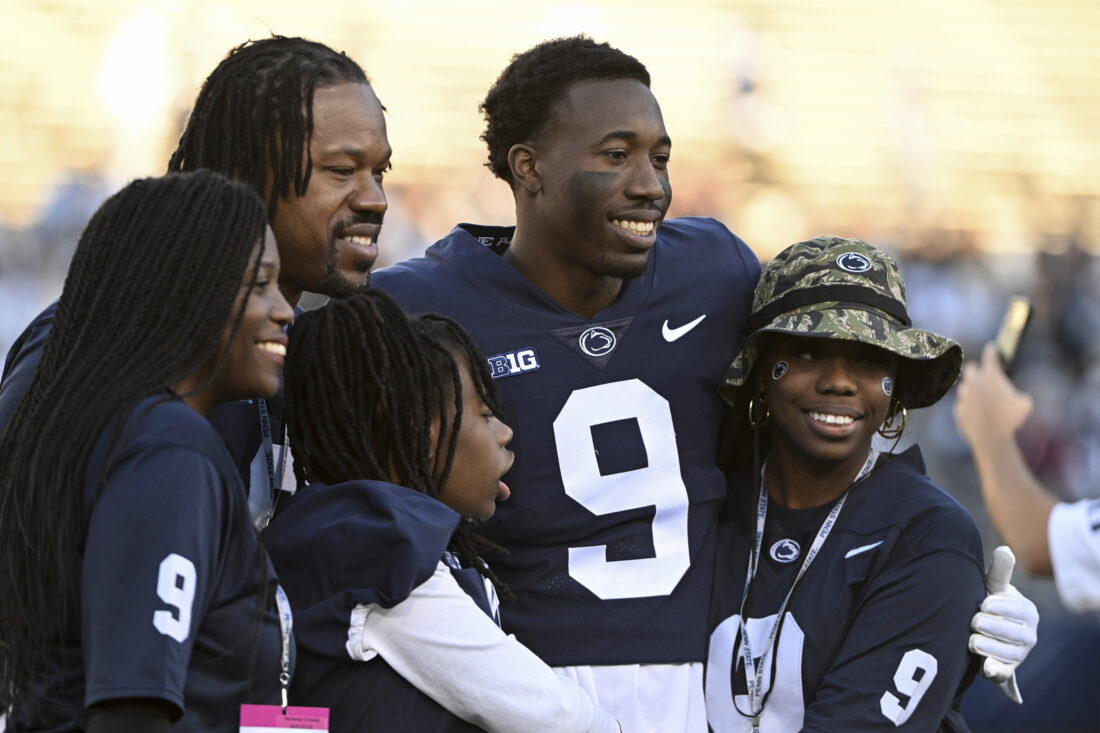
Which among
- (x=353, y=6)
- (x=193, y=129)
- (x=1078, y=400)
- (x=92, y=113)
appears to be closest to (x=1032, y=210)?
(x=1078, y=400)

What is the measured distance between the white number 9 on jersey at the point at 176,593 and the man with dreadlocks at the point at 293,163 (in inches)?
30.1

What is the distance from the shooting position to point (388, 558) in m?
2.14

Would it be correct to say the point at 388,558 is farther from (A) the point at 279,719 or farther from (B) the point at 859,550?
(B) the point at 859,550

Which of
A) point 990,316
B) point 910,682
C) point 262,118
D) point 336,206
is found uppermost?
point 262,118

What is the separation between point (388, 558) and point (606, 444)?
0.96 metres

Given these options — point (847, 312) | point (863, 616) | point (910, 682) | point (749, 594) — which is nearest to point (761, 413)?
point (847, 312)

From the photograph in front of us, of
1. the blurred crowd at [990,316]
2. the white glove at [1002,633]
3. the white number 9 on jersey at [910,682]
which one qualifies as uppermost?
the white glove at [1002,633]

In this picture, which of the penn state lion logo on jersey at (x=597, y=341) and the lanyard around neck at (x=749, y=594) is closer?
the lanyard around neck at (x=749, y=594)

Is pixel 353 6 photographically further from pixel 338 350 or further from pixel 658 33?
pixel 338 350

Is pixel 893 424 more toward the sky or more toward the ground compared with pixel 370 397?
more toward the ground

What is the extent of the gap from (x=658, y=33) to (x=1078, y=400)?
4532mm

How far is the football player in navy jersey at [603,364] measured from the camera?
9.60ft

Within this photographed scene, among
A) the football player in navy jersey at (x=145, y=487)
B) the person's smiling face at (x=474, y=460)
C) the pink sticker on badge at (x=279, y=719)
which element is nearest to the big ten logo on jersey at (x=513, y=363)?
the person's smiling face at (x=474, y=460)

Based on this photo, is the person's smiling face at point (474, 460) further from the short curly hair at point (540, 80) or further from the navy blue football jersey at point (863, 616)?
the short curly hair at point (540, 80)
